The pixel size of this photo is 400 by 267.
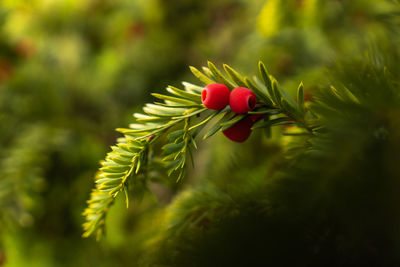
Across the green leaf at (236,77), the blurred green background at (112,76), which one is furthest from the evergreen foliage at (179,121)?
the blurred green background at (112,76)

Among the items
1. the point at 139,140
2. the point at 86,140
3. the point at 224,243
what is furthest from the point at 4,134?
the point at 224,243

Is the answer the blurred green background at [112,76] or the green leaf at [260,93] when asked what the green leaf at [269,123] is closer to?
the green leaf at [260,93]

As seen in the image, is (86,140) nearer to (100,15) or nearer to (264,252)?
(100,15)

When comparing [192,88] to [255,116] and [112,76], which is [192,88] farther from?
[112,76]

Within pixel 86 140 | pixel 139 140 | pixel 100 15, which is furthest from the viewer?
pixel 100 15

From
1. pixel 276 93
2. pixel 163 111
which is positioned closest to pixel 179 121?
pixel 163 111
